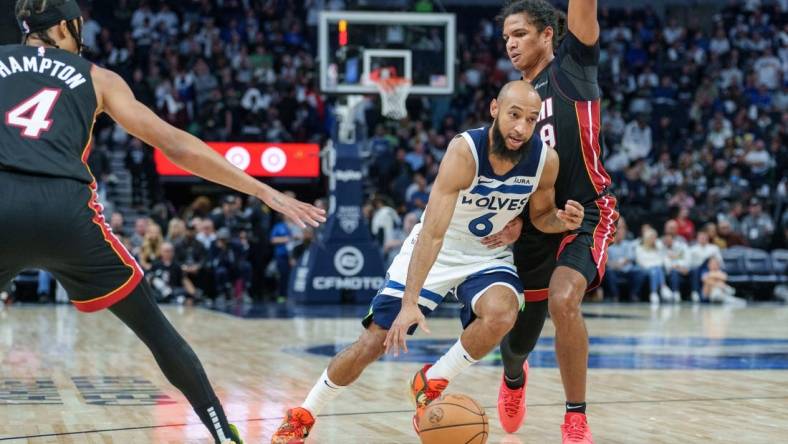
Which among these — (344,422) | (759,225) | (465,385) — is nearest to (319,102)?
(759,225)

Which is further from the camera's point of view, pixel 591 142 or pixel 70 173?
pixel 591 142

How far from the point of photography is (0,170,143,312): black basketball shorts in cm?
396

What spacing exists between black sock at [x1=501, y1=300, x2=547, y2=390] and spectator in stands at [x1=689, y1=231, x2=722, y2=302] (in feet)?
42.9

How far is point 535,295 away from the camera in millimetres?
5648

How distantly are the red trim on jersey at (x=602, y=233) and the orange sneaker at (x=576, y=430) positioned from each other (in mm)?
640

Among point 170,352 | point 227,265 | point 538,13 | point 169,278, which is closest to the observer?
point 170,352

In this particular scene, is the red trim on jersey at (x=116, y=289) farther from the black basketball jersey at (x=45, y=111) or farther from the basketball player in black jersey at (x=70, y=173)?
the black basketball jersey at (x=45, y=111)

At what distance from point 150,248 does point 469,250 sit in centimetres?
1137

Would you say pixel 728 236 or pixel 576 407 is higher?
pixel 576 407

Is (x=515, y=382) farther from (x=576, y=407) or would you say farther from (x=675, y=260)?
(x=675, y=260)

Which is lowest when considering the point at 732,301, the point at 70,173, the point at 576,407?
the point at 732,301

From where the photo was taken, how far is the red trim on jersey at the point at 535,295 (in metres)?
5.63

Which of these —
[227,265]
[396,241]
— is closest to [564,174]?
[396,241]

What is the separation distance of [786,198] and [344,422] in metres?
16.3
